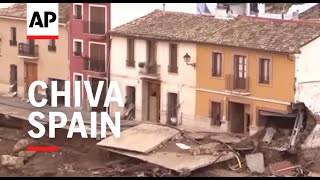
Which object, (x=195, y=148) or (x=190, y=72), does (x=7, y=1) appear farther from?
(x=195, y=148)

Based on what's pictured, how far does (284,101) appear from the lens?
42750 mm

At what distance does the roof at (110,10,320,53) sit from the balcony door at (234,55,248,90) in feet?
2.37

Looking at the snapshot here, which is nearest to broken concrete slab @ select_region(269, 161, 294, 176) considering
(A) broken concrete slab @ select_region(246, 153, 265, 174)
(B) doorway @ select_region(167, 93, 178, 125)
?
(A) broken concrete slab @ select_region(246, 153, 265, 174)

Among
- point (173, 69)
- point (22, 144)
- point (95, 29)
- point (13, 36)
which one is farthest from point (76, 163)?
→ point (13, 36)

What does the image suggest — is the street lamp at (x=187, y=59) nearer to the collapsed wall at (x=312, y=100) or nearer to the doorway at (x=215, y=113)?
the doorway at (x=215, y=113)

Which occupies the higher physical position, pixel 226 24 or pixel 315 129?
pixel 226 24

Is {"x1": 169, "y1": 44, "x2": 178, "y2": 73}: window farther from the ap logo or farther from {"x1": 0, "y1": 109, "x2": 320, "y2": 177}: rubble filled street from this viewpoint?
the ap logo

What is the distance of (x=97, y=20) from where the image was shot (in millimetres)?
50125

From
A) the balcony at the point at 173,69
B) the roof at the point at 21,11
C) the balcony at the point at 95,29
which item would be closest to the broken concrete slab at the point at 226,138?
the balcony at the point at 173,69

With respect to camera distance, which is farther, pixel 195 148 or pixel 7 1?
pixel 7 1

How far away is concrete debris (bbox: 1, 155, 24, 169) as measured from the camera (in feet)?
142

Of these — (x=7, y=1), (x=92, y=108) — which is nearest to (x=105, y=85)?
(x=92, y=108)

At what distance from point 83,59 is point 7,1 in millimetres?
7683

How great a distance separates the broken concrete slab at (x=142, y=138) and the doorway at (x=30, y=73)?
11325mm
